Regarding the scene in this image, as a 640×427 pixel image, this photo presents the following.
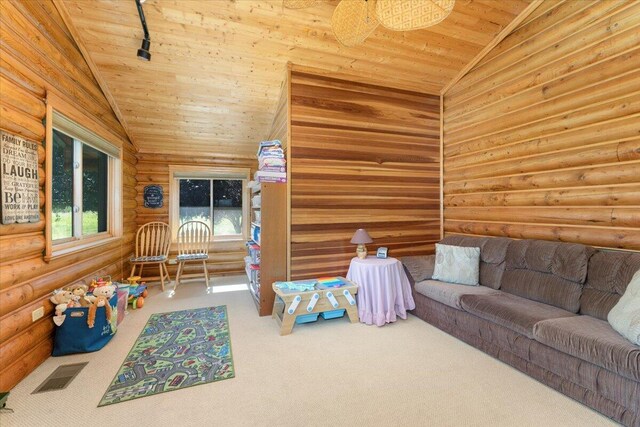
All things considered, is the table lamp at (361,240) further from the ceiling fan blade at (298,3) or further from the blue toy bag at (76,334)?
the blue toy bag at (76,334)

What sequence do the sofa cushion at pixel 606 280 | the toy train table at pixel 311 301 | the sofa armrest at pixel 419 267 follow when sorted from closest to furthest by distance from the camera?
the sofa cushion at pixel 606 280 → the toy train table at pixel 311 301 → the sofa armrest at pixel 419 267

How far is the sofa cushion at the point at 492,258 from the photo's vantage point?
9.99 feet

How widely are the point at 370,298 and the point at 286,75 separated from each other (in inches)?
110

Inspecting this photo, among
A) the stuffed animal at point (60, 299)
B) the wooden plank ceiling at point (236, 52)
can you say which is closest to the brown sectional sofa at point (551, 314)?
the wooden plank ceiling at point (236, 52)

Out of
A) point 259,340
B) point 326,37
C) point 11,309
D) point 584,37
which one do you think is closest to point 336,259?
point 259,340

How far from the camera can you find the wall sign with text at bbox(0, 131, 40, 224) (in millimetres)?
2000

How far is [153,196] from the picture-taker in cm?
514

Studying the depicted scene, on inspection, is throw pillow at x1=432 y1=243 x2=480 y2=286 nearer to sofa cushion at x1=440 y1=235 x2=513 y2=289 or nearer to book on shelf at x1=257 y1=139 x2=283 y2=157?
sofa cushion at x1=440 y1=235 x2=513 y2=289

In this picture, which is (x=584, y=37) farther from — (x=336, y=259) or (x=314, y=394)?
(x=314, y=394)

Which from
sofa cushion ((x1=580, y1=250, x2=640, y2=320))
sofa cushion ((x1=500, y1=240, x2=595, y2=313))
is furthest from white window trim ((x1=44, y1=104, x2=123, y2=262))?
sofa cushion ((x1=580, y1=250, x2=640, y2=320))

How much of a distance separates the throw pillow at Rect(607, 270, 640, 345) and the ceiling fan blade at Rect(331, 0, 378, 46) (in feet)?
8.29

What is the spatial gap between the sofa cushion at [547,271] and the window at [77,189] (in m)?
4.48

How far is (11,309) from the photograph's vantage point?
2.04 m

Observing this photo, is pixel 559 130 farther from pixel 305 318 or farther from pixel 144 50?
pixel 144 50
